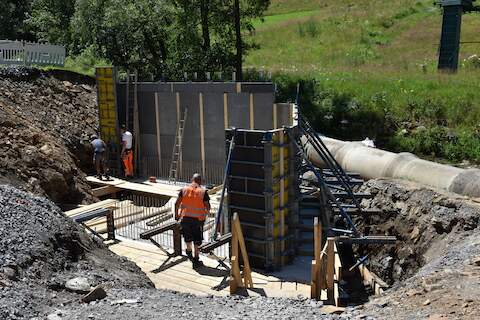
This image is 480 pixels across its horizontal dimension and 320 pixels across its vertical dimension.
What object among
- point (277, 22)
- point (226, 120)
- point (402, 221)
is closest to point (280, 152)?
point (402, 221)

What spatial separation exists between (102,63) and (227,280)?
18.4 m

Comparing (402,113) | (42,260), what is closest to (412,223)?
(42,260)

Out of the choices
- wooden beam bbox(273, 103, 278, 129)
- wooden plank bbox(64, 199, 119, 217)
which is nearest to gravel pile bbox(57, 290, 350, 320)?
wooden plank bbox(64, 199, 119, 217)

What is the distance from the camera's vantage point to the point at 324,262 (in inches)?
353

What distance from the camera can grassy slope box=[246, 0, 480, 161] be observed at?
18156 millimetres

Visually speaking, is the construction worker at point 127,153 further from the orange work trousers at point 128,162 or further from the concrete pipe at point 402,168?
the concrete pipe at point 402,168

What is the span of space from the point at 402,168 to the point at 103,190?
8589 mm

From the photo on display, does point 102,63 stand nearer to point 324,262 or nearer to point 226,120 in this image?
point 226,120

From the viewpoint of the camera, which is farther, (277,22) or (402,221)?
(277,22)

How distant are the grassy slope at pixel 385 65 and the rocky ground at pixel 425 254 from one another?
6115 mm

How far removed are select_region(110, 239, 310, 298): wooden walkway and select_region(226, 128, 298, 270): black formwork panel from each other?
581 mm

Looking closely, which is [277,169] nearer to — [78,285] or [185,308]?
[185,308]

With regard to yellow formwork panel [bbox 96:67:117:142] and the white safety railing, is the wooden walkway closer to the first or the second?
yellow formwork panel [bbox 96:67:117:142]

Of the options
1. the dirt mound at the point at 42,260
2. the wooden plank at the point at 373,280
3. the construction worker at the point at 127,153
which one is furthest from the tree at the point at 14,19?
the wooden plank at the point at 373,280
